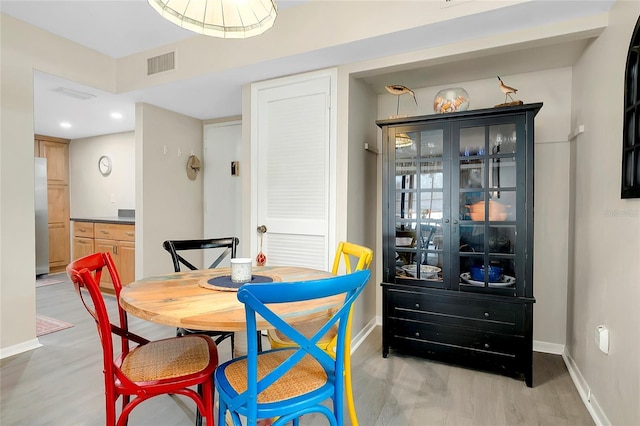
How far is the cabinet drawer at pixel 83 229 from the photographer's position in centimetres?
442

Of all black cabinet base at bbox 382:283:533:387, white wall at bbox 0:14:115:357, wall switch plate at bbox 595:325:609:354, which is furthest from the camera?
white wall at bbox 0:14:115:357

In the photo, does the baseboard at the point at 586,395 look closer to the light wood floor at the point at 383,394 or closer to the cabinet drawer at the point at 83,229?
the light wood floor at the point at 383,394

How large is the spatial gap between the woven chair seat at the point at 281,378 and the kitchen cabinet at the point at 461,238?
131 centimetres

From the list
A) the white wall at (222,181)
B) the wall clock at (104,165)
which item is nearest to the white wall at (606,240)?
the white wall at (222,181)

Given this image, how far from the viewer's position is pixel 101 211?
5.44 metres

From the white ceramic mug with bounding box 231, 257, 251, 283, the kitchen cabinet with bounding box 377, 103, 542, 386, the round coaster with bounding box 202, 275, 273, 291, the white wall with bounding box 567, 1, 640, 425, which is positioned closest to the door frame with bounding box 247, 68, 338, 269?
the kitchen cabinet with bounding box 377, 103, 542, 386

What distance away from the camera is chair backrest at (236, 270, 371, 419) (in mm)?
965

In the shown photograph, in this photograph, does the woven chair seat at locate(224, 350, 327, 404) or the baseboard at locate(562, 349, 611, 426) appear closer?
the woven chair seat at locate(224, 350, 327, 404)

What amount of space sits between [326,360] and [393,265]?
142cm

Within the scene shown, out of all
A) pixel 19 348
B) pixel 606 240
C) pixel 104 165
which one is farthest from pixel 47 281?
pixel 606 240

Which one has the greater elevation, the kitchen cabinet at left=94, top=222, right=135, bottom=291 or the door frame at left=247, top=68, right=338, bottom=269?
the door frame at left=247, top=68, right=338, bottom=269

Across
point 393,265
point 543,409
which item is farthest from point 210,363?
point 543,409

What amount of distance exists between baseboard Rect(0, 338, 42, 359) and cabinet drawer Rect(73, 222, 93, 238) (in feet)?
6.67

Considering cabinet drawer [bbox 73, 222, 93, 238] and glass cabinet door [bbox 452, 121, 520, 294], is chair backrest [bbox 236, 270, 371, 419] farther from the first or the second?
cabinet drawer [bbox 73, 222, 93, 238]
